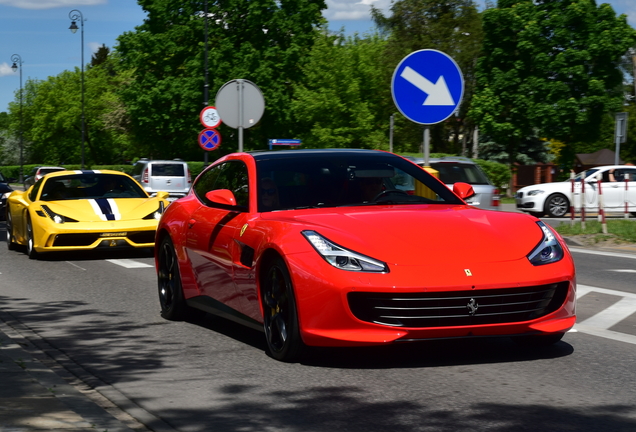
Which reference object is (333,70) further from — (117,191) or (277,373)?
(277,373)

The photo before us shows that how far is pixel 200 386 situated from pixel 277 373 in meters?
0.51

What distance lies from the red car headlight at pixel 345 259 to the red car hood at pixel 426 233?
0.11 feet

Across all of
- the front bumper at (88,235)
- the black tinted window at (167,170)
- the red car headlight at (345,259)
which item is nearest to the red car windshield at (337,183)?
the red car headlight at (345,259)

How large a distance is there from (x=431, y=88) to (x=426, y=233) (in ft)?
16.1

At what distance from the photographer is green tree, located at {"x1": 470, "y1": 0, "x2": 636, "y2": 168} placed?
153 feet

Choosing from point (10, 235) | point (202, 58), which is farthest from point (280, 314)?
point (202, 58)

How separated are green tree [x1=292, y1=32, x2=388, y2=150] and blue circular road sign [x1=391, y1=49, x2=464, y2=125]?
39.5 meters

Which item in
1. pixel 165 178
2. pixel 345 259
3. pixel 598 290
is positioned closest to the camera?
pixel 345 259

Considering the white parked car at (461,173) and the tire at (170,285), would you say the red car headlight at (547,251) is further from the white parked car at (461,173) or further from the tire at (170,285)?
the white parked car at (461,173)

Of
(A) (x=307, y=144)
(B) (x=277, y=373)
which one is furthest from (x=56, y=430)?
(A) (x=307, y=144)

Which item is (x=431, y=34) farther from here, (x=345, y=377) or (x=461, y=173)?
(x=345, y=377)

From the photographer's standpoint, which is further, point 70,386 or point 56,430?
point 70,386

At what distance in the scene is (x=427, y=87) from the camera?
10.8 meters

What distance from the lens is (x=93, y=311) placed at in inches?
362
